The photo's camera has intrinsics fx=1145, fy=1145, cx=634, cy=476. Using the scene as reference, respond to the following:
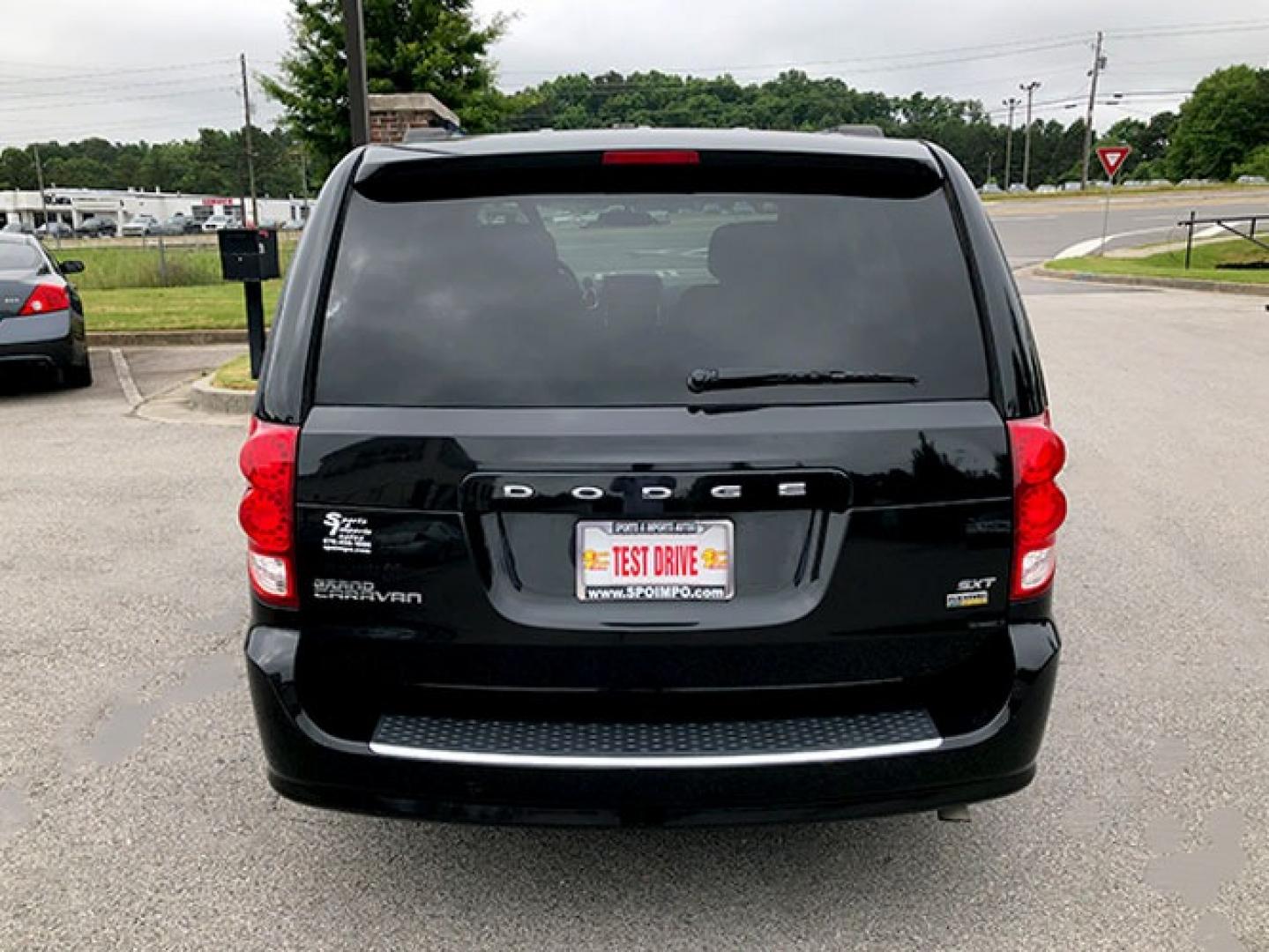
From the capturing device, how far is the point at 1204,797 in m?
3.40

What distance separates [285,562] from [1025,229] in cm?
4148

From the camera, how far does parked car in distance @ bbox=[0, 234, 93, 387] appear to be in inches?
400

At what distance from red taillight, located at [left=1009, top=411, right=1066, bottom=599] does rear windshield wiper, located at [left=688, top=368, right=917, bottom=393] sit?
301 millimetres

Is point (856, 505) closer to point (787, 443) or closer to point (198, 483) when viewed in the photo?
point (787, 443)

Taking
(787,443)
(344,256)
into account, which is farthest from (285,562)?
(787,443)

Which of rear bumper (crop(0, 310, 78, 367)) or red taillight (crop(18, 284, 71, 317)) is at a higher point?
red taillight (crop(18, 284, 71, 317))

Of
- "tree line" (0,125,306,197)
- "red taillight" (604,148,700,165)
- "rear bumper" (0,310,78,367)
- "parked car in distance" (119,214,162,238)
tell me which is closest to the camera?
"red taillight" (604,148,700,165)

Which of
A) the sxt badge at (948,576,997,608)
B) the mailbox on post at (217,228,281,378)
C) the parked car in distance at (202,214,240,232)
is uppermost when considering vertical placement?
the mailbox on post at (217,228,281,378)

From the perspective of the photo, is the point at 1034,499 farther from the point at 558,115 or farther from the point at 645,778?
the point at 558,115

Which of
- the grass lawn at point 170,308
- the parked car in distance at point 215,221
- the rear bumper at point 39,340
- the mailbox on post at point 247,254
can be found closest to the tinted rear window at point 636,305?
the mailbox on post at point 247,254

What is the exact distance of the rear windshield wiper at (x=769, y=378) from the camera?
244 cm

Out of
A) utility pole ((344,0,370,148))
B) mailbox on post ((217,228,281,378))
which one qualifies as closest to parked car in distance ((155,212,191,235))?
utility pole ((344,0,370,148))

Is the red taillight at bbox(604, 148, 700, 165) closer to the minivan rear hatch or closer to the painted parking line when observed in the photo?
the minivan rear hatch

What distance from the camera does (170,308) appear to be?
17328 millimetres
